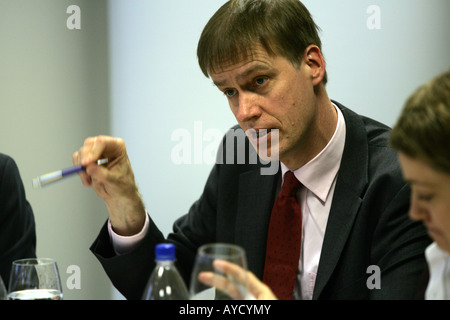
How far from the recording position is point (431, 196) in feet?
2.79

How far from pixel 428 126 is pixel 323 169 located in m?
0.60

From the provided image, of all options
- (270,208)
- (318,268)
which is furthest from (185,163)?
(318,268)

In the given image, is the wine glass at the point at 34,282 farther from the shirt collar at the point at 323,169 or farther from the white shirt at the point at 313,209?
the shirt collar at the point at 323,169

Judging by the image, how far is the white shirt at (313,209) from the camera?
136 centimetres

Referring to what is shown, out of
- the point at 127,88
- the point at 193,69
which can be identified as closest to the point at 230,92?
the point at 193,69

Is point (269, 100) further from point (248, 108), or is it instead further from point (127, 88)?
point (127, 88)

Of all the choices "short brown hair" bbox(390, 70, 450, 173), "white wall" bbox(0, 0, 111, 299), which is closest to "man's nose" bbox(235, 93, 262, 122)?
"short brown hair" bbox(390, 70, 450, 173)

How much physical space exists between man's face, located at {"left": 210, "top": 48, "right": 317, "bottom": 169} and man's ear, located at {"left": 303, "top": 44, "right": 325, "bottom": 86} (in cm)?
6

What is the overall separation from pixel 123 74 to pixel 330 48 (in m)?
1.07

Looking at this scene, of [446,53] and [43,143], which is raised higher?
[446,53]

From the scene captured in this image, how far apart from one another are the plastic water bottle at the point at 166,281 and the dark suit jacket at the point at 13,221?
76 cm

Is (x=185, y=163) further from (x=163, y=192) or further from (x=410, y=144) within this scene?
(x=410, y=144)

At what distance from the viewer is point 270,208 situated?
57.1 inches

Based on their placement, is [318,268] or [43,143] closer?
[318,268]
